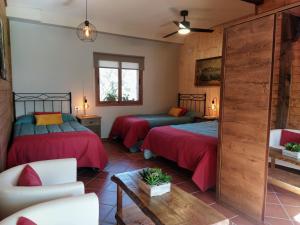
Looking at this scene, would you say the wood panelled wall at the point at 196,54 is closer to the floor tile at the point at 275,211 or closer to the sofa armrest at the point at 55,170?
the floor tile at the point at 275,211

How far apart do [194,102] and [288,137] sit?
3739mm

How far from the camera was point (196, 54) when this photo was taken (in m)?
6.00

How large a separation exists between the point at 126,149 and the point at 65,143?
1.90 metres

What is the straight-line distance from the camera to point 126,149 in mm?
4934

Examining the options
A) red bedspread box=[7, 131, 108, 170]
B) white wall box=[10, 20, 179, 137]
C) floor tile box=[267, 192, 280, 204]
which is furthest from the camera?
white wall box=[10, 20, 179, 137]

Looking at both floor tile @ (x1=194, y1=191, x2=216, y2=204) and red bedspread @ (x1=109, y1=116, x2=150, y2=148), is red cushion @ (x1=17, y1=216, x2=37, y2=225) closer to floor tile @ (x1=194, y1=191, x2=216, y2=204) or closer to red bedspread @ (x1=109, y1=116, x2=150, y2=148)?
floor tile @ (x1=194, y1=191, x2=216, y2=204)

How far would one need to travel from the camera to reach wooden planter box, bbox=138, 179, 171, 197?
1780mm

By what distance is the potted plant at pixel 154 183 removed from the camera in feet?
5.87

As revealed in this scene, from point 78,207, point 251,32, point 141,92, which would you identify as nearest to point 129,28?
point 141,92

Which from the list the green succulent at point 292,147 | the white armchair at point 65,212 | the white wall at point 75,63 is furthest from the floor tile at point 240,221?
the white wall at point 75,63

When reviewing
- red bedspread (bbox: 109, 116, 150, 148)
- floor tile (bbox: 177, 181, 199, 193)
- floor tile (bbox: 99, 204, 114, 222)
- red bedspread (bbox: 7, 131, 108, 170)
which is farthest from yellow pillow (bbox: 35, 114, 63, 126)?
floor tile (bbox: 177, 181, 199, 193)

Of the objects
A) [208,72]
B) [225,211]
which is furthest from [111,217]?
[208,72]

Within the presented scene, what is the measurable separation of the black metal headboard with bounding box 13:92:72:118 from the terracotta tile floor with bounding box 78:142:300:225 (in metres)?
1.88

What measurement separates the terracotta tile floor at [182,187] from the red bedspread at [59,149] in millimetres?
278
